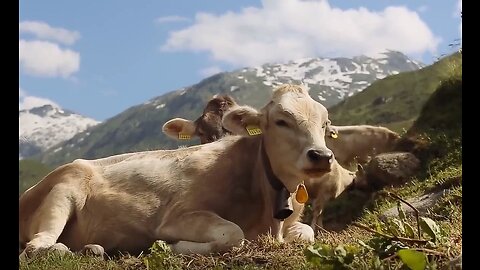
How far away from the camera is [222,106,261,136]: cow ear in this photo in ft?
30.2

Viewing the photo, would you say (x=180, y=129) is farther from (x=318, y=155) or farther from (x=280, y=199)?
(x=318, y=155)

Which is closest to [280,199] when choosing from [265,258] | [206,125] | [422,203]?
[265,258]

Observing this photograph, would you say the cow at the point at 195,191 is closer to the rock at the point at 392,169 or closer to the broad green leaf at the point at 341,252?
the broad green leaf at the point at 341,252

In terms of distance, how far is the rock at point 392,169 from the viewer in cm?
1681

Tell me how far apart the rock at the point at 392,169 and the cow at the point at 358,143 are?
5269 mm

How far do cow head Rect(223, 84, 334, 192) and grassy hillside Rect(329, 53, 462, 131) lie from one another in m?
136

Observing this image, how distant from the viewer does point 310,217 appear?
16.4 m

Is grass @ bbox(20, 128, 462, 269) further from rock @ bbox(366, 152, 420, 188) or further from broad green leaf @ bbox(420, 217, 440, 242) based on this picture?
rock @ bbox(366, 152, 420, 188)

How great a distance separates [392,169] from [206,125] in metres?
5.81

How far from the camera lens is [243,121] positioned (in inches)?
367

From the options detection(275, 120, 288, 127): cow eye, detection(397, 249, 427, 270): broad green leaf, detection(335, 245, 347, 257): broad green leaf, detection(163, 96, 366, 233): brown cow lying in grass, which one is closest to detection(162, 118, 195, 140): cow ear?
detection(163, 96, 366, 233): brown cow lying in grass

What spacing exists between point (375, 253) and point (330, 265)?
566 mm

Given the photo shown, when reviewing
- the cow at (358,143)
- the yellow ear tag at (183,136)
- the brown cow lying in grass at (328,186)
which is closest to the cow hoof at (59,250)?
the yellow ear tag at (183,136)
